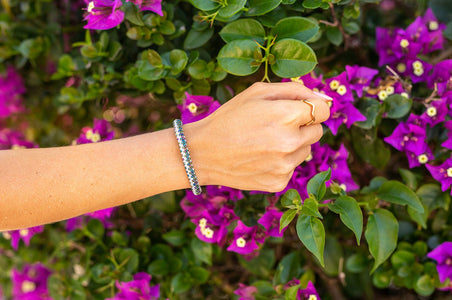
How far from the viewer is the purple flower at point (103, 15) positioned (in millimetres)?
Answer: 887

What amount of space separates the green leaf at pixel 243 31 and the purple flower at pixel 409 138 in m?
0.39

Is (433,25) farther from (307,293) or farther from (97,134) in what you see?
(97,134)

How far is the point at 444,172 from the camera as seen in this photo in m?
0.91

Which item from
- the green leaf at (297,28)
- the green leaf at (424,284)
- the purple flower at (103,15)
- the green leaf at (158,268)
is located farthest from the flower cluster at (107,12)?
the green leaf at (424,284)

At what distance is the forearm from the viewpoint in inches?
28.8

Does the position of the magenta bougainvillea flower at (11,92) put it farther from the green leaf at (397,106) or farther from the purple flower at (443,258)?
the purple flower at (443,258)

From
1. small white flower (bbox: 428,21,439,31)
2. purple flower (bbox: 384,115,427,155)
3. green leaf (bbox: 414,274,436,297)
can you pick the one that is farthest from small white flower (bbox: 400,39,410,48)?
green leaf (bbox: 414,274,436,297)

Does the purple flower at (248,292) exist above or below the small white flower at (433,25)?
below

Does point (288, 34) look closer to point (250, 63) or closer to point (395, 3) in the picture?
point (250, 63)

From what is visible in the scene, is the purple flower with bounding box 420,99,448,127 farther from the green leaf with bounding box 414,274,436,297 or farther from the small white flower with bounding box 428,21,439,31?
the green leaf with bounding box 414,274,436,297

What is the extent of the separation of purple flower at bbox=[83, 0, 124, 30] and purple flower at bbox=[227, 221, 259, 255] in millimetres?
530

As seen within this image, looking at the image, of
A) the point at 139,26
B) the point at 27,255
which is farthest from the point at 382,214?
the point at 27,255

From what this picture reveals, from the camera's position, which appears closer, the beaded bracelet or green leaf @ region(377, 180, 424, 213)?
the beaded bracelet

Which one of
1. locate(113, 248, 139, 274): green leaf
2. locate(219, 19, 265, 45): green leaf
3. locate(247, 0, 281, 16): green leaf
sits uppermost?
locate(247, 0, 281, 16): green leaf
